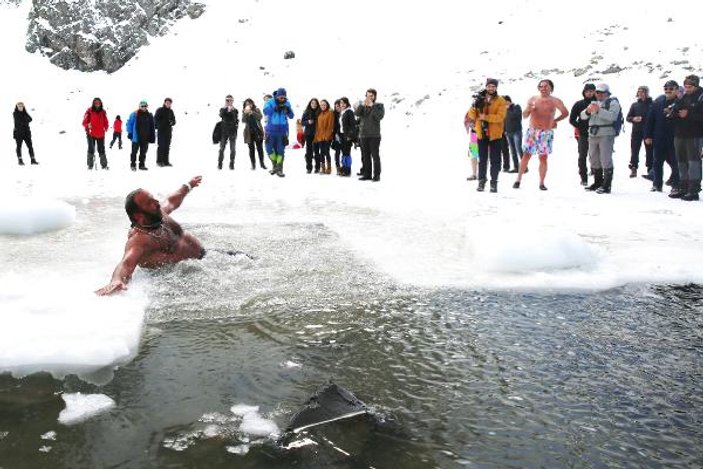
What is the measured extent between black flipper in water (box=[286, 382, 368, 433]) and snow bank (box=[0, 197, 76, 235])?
472 centimetres

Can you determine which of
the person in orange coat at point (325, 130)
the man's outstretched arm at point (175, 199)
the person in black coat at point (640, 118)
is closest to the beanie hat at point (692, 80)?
the person in black coat at point (640, 118)

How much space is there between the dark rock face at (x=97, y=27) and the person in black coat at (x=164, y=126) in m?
22.3

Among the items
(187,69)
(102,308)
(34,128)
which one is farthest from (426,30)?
(102,308)

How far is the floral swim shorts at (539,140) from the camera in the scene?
923cm

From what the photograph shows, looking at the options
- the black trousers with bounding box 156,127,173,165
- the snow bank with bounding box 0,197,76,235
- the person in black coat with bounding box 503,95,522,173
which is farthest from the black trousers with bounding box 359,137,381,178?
the snow bank with bounding box 0,197,76,235

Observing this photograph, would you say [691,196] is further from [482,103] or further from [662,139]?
[482,103]

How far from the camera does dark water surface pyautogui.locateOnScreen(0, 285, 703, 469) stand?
2.17 meters

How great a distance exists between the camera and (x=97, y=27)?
34.1m

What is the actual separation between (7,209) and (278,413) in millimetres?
4875

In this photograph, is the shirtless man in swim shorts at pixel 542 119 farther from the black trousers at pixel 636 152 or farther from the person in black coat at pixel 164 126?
the person in black coat at pixel 164 126

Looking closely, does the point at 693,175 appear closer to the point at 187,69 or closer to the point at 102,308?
the point at 102,308

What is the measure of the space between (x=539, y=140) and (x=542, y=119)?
1.04 feet

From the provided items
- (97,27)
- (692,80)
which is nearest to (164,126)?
(692,80)

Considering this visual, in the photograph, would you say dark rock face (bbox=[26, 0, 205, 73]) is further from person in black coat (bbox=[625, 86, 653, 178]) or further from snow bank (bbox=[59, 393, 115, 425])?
snow bank (bbox=[59, 393, 115, 425])
